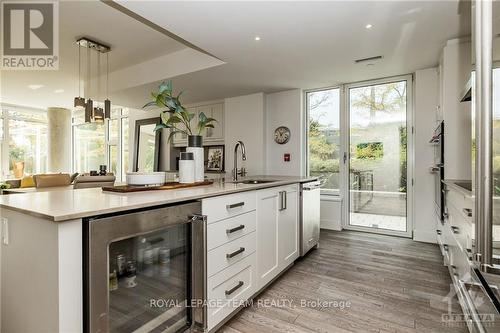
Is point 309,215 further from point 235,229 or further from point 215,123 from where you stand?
point 215,123

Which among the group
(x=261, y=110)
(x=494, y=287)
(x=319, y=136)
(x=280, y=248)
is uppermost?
(x=261, y=110)

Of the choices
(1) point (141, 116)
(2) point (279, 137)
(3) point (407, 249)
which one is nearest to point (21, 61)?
(1) point (141, 116)

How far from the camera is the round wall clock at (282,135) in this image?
4.50 metres

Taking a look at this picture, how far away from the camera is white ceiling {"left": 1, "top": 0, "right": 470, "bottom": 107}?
6.70ft

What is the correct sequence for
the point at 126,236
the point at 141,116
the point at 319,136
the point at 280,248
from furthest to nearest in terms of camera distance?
1. the point at 141,116
2. the point at 319,136
3. the point at 280,248
4. the point at 126,236

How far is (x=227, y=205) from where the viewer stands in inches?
66.7

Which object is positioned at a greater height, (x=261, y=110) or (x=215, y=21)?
(x=215, y=21)

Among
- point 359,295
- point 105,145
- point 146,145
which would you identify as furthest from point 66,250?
point 105,145

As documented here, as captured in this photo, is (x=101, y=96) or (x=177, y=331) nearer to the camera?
(x=177, y=331)

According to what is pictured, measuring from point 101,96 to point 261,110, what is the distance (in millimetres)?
2927

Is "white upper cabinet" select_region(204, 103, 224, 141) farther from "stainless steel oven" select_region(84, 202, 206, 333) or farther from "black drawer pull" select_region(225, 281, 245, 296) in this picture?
"stainless steel oven" select_region(84, 202, 206, 333)

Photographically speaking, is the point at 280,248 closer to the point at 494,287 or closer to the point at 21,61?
the point at 494,287

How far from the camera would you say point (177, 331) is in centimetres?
142

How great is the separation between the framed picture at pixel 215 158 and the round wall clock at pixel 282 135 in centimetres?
118
